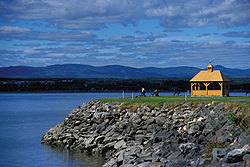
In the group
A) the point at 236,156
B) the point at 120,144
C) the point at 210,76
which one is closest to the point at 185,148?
the point at 236,156

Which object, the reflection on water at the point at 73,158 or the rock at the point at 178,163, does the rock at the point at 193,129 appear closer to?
the rock at the point at 178,163

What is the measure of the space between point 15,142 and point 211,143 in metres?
27.4

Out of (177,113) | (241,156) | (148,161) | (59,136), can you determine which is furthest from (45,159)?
(241,156)

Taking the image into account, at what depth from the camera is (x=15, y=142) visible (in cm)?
4562

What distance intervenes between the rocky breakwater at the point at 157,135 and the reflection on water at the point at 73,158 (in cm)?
68

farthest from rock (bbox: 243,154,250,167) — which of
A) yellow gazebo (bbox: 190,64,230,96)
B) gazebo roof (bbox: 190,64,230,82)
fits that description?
gazebo roof (bbox: 190,64,230,82)

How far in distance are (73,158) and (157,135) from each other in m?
8.25

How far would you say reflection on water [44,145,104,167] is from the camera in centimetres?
3106

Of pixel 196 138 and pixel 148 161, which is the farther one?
pixel 196 138

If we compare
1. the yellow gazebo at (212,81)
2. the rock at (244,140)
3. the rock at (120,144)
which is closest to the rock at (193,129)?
the rock at (244,140)

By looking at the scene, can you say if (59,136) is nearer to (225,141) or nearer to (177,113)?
(177,113)

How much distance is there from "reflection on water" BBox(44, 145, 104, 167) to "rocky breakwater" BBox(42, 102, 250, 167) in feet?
2.22

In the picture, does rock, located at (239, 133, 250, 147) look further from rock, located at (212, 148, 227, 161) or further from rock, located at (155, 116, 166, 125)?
rock, located at (155, 116, 166, 125)

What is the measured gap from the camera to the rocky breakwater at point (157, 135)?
21430 millimetres
